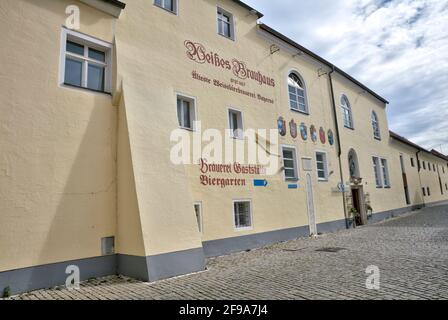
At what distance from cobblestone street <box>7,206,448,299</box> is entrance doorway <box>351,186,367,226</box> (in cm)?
838

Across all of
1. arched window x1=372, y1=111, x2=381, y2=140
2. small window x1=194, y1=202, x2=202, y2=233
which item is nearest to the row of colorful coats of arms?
small window x1=194, y1=202, x2=202, y2=233

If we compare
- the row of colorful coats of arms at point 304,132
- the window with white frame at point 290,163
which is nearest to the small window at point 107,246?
the window with white frame at point 290,163

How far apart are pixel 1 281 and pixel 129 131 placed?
3942mm

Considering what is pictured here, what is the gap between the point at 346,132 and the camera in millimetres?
18125

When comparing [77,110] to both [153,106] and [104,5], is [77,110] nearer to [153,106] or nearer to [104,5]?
[153,106]

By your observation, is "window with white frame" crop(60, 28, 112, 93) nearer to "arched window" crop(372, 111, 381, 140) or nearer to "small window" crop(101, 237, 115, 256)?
"small window" crop(101, 237, 115, 256)

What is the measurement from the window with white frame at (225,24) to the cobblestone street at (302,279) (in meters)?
8.53

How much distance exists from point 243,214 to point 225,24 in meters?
7.59

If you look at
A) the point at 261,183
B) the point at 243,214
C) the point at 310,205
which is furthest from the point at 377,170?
the point at 243,214

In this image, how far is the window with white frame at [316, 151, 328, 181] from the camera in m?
15.4

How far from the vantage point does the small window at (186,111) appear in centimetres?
983

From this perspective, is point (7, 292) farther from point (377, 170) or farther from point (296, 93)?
point (377, 170)

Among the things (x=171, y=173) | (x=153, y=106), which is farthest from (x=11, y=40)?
(x=171, y=173)

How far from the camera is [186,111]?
33.1ft
